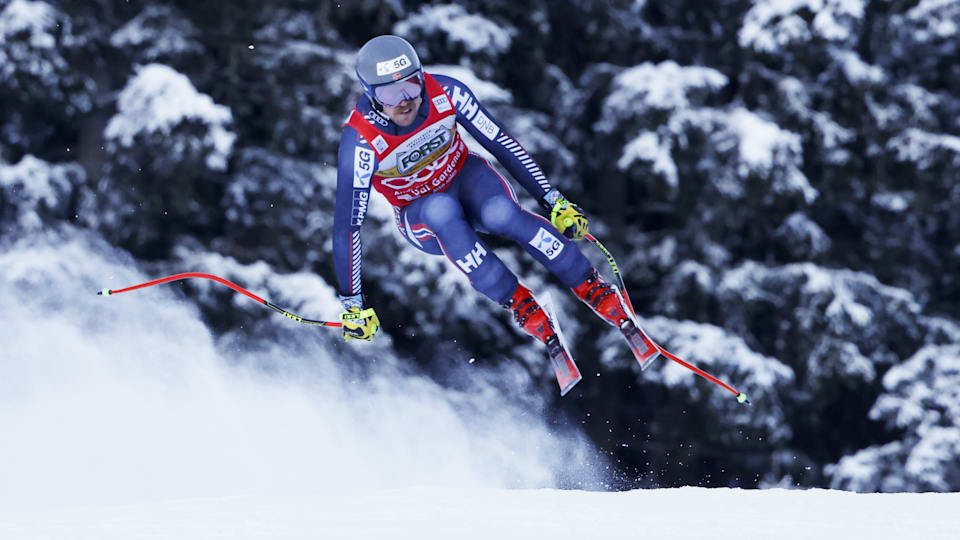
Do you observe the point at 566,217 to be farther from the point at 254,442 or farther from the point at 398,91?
the point at 254,442

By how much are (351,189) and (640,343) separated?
5.26ft

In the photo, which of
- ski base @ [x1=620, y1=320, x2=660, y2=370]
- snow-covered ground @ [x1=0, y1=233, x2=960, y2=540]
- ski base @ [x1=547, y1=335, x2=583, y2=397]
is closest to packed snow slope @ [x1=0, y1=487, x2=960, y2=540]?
snow-covered ground @ [x1=0, y1=233, x2=960, y2=540]

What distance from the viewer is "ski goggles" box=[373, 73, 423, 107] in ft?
17.2

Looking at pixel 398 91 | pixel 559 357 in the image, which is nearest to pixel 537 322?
pixel 559 357

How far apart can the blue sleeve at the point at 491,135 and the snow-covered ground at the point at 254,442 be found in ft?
4.95

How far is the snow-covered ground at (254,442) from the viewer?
4.63 metres

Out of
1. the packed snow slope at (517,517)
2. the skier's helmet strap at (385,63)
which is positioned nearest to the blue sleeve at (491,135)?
the skier's helmet strap at (385,63)

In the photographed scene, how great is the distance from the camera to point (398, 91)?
17.3 ft

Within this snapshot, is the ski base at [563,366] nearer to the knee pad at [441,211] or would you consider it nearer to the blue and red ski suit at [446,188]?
the blue and red ski suit at [446,188]

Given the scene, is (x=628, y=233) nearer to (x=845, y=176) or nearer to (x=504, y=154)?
(x=845, y=176)

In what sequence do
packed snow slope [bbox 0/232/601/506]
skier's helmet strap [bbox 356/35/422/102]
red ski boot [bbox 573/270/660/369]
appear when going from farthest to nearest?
Result: packed snow slope [bbox 0/232/601/506] → red ski boot [bbox 573/270/660/369] → skier's helmet strap [bbox 356/35/422/102]

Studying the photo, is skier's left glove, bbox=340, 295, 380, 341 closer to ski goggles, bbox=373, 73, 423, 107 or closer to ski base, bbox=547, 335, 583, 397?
ski base, bbox=547, 335, 583, 397

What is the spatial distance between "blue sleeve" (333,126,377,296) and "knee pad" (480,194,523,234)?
590mm

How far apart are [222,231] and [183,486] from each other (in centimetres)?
424
